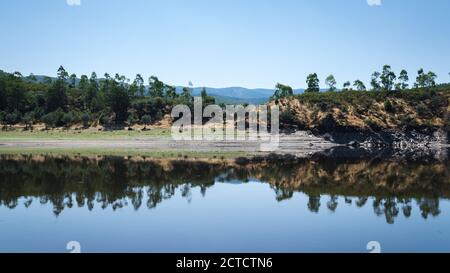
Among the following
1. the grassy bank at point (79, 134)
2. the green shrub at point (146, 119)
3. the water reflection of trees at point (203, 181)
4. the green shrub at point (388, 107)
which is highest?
the green shrub at point (388, 107)

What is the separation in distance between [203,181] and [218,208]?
11.0 m

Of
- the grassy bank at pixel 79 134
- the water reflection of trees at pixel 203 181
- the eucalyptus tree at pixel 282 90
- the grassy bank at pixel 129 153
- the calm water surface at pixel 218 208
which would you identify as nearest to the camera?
the calm water surface at pixel 218 208

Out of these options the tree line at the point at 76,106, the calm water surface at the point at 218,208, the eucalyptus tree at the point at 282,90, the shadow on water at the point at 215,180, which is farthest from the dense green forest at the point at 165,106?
the calm water surface at the point at 218,208

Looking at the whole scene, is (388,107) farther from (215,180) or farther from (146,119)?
(215,180)

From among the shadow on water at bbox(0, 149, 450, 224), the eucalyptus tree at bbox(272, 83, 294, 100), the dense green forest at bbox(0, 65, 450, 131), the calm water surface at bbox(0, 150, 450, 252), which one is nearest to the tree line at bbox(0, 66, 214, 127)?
the dense green forest at bbox(0, 65, 450, 131)

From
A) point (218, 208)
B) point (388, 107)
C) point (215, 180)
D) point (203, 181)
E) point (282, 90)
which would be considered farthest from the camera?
point (282, 90)

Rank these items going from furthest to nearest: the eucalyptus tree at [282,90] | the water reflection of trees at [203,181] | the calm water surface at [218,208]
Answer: the eucalyptus tree at [282,90] → the water reflection of trees at [203,181] → the calm water surface at [218,208]

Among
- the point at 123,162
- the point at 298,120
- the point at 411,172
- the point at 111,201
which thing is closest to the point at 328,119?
the point at 298,120

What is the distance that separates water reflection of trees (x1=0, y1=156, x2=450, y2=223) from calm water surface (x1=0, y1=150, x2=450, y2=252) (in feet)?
0.29

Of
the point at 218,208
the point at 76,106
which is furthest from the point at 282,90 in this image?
the point at 218,208

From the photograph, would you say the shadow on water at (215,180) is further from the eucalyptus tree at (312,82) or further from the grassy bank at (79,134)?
the eucalyptus tree at (312,82)

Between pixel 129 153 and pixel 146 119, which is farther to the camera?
pixel 146 119

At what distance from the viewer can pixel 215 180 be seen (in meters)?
39.6

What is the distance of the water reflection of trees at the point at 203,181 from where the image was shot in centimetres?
2884
